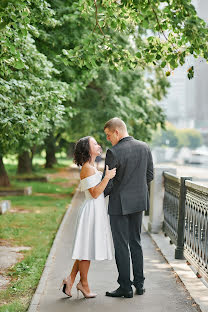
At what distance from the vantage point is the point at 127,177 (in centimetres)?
569

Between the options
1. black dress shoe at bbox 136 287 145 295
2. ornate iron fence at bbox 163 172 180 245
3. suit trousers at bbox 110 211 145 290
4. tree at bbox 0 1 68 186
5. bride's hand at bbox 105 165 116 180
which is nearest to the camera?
bride's hand at bbox 105 165 116 180

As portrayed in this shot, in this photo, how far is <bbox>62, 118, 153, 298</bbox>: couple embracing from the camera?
221 inches

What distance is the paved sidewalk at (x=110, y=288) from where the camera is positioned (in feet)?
18.1

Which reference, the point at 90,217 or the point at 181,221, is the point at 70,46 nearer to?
the point at 181,221

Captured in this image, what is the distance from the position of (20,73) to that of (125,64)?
7.81ft

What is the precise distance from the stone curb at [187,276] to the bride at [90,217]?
1190 millimetres

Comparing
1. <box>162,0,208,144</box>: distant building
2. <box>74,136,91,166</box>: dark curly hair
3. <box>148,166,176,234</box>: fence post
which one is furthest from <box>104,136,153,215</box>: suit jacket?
<box>162,0,208,144</box>: distant building

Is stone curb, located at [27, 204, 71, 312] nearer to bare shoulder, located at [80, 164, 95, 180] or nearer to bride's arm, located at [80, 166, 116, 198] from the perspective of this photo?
bride's arm, located at [80, 166, 116, 198]

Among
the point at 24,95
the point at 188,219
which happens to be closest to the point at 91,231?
the point at 188,219

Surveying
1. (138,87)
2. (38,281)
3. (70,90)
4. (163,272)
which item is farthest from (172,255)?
(138,87)

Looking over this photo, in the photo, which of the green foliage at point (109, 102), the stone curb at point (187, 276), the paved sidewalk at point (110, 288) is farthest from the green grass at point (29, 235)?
the green foliage at point (109, 102)

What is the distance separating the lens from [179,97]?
154 m

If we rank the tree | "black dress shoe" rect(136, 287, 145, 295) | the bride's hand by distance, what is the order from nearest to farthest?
the bride's hand < "black dress shoe" rect(136, 287, 145, 295) < the tree

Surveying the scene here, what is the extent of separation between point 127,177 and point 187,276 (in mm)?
2099
